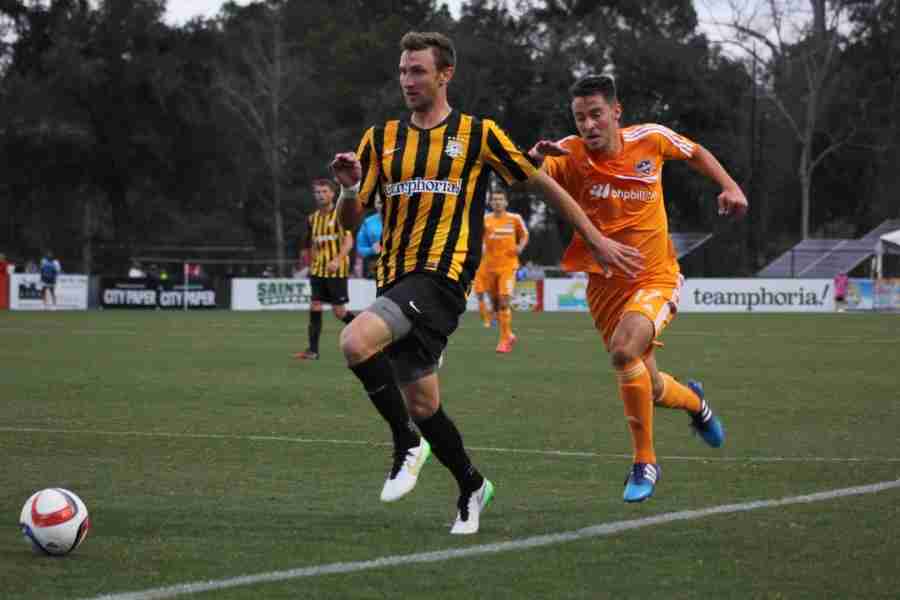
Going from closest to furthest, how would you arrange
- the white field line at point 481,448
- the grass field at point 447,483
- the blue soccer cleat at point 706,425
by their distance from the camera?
the grass field at point 447,483
the blue soccer cleat at point 706,425
the white field line at point 481,448

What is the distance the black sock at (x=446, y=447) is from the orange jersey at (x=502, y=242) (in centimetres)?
1647

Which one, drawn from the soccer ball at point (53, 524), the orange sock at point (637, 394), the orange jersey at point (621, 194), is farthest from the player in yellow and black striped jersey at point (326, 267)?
the soccer ball at point (53, 524)

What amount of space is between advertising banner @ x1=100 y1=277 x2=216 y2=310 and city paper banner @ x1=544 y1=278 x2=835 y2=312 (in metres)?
10.8

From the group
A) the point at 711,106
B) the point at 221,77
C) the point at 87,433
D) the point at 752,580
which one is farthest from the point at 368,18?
the point at 752,580

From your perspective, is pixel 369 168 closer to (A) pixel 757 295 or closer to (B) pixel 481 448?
(B) pixel 481 448

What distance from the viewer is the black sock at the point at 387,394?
6566mm

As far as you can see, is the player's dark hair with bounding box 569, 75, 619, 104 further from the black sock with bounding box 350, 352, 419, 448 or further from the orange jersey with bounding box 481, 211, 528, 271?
the orange jersey with bounding box 481, 211, 528, 271

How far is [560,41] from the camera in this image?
63781mm

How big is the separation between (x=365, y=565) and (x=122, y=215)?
6046 centimetres

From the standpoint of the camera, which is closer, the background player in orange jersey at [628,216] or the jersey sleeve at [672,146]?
the background player in orange jersey at [628,216]

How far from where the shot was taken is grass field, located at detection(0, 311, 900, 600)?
17.7 feet

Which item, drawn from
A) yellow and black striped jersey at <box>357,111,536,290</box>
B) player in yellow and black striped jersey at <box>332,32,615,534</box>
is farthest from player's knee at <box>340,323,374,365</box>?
yellow and black striped jersey at <box>357,111,536,290</box>

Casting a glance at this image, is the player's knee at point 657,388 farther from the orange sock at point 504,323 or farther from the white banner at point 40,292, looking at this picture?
the white banner at point 40,292

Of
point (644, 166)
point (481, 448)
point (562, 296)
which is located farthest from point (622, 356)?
point (562, 296)
